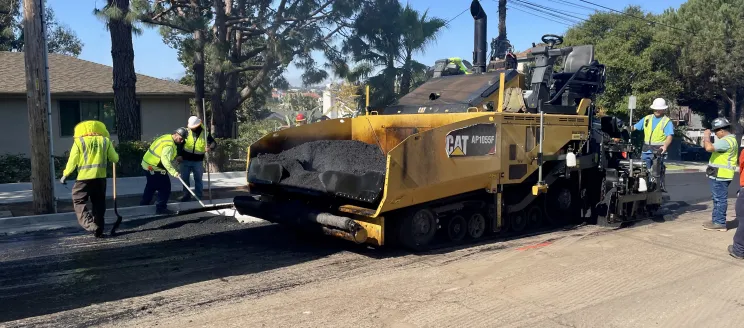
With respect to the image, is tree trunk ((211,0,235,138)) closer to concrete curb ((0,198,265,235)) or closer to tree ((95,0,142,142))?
tree ((95,0,142,142))

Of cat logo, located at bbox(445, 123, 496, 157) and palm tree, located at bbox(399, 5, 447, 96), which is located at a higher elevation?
palm tree, located at bbox(399, 5, 447, 96)

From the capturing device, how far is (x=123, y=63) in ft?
45.0

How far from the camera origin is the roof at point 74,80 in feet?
57.0

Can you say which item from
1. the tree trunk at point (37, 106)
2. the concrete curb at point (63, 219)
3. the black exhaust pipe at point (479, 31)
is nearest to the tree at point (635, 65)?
the black exhaust pipe at point (479, 31)

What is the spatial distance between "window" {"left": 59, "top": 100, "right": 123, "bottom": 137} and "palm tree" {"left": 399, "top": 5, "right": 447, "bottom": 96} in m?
9.04

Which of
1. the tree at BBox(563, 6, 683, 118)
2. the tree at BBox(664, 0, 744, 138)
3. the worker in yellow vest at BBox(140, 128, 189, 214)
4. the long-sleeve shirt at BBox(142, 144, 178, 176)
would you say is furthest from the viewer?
the tree at BBox(664, 0, 744, 138)

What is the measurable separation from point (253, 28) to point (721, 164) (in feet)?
36.3

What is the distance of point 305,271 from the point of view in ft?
19.5

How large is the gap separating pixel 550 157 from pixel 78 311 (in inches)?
222

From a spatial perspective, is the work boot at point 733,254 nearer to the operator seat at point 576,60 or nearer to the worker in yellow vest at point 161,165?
the operator seat at point 576,60

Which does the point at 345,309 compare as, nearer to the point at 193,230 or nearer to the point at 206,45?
the point at 193,230

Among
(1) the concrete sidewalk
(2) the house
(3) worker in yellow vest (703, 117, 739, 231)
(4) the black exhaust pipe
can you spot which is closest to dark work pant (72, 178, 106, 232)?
(1) the concrete sidewalk

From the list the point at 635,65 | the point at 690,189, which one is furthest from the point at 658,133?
the point at 635,65

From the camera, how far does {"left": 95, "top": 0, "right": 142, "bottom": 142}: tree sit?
1316cm
